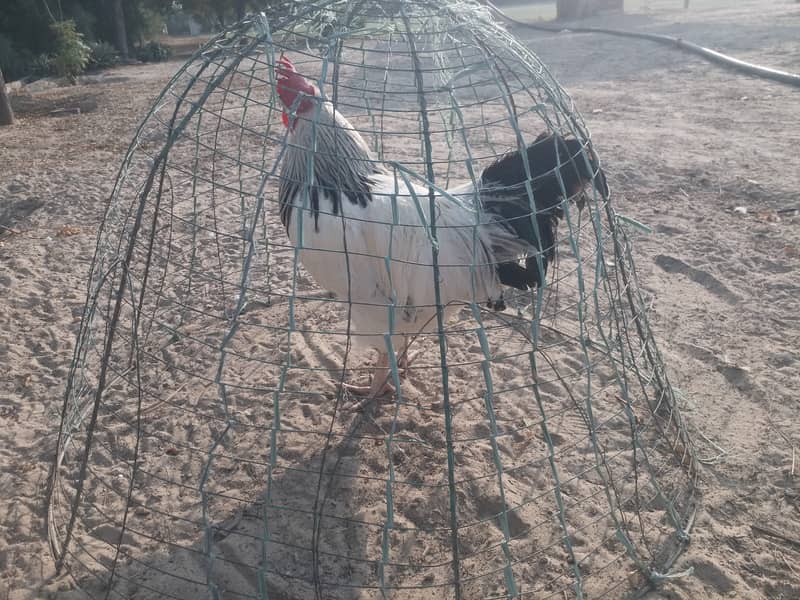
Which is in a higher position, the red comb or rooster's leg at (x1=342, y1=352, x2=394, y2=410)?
the red comb

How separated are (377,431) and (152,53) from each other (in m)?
17.7

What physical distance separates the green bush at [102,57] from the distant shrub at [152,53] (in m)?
1.23

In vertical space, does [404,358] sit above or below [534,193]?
below

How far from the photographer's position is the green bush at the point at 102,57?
50.2ft

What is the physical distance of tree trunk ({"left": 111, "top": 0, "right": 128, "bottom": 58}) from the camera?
54.7 ft

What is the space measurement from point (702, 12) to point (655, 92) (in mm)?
12546

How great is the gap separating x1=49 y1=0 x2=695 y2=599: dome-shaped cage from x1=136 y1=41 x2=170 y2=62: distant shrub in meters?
16.0

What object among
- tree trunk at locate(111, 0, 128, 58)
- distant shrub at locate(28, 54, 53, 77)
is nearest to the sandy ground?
distant shrub at locate(28, 54, 53, 77)

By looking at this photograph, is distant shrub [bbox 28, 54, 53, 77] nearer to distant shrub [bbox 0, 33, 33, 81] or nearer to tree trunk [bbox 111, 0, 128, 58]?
distant shrub [bbox 0, 33, 33, 81]

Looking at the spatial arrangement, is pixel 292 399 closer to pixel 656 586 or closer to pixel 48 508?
pixel 48 508

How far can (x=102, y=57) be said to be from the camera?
15562 millimetres

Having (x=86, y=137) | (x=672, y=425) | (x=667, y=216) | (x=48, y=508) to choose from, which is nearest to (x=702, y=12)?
(x=667, y=216)

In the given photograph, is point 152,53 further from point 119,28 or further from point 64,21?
point 64,21

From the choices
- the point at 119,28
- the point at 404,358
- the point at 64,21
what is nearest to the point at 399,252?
the point at 404,358
